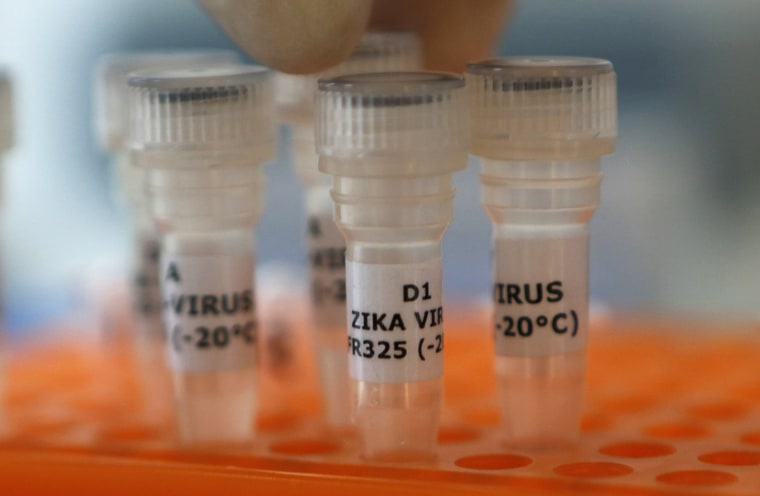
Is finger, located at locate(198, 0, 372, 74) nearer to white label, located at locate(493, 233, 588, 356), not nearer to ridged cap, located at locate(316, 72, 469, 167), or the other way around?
ridged cap, located at locate(316, 72, 469, 167)

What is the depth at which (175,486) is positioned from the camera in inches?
21.3

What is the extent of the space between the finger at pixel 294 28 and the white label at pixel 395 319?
95 mm

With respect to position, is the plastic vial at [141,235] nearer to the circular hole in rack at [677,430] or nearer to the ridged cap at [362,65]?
the ridged cap at [362,65]

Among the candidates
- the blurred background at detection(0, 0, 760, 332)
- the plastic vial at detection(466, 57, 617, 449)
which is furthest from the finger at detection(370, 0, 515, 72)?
the blurred background at detection(0, 0, 760, 332)

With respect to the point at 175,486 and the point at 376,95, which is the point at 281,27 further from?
the point at 175,486

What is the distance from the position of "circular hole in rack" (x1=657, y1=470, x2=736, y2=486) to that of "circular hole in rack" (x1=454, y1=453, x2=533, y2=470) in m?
0.07

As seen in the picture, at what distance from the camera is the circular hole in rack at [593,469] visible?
530 millimetres

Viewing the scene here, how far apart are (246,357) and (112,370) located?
281 millimetres

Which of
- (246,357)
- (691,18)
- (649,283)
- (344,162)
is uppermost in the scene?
(691,18)

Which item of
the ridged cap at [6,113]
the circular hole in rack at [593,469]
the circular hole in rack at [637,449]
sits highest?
the ridged cap at [6,113]

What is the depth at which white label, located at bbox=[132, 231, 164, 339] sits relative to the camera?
745 millimetres

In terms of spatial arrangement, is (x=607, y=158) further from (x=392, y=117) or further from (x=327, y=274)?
(x=392, y=117)

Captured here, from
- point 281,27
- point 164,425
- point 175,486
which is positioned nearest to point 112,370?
point 164,425

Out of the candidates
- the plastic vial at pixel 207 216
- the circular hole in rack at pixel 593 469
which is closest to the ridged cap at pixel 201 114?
the plastic vial at pixel 207 216
